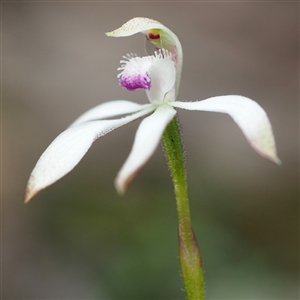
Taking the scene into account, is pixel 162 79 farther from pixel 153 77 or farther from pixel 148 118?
pixel 148 118

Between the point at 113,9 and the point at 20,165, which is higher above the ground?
the point at 113,9

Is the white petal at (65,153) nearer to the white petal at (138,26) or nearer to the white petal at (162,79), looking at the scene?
the white petal at (162,79)

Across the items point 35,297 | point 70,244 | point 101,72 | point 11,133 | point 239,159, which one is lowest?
point 35,297

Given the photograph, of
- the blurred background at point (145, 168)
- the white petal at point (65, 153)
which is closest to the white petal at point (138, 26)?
the white petal at point (65, 153)

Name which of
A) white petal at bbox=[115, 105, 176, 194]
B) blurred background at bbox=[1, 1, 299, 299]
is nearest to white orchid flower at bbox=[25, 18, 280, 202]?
white petal at bbox=[115, 105, 176, 194]

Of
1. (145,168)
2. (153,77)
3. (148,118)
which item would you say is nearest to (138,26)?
(153,77)

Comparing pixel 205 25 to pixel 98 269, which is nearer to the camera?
pixel 98 269

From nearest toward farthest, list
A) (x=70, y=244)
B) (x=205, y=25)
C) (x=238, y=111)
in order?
(x=238, y=111)
(x=70, y=244)
(x=205, y=25)

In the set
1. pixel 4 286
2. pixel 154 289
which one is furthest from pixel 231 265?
pixel 4 286

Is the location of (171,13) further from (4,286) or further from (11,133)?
(4,286)
